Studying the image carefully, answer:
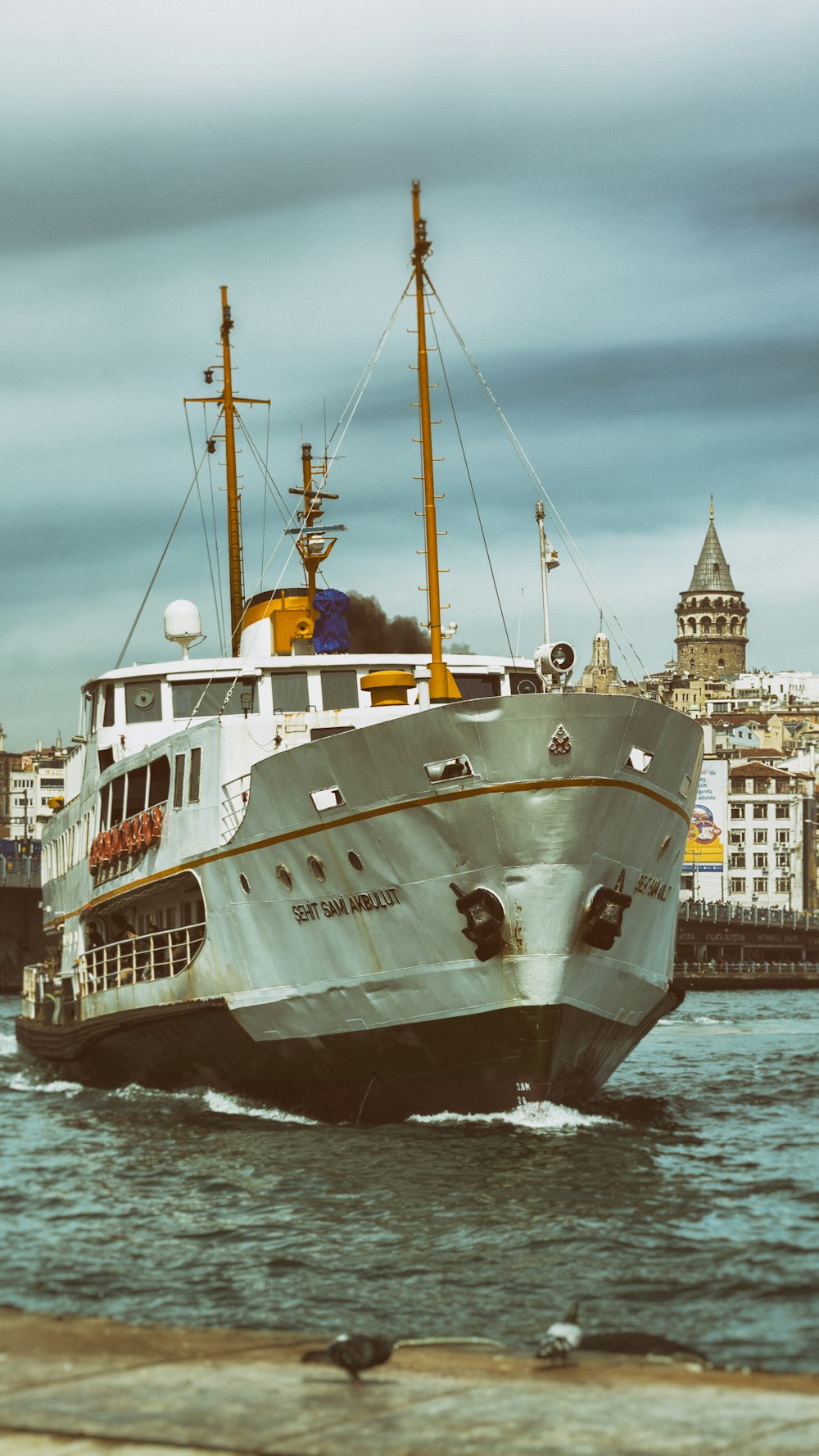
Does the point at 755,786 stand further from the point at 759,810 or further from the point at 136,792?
the point at 136,792

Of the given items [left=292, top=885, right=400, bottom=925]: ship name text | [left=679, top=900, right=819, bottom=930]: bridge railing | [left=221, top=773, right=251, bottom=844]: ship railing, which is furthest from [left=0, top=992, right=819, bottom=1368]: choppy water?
[left=679, top=900, right=819, bottom=930]: bridge railing

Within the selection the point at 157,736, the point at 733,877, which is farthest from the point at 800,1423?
the point at 733,877

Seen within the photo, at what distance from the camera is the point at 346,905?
21.8 m

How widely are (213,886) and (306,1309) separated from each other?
11284 mm

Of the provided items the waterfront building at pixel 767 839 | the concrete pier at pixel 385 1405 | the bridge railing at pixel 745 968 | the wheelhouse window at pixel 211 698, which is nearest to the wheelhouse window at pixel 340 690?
the wheelhouse window at pixel 211 698

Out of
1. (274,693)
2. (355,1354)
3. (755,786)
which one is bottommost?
(355,1354)

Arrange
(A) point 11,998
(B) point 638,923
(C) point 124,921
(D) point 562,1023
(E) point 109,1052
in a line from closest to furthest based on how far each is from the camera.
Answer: (D) point 562,1023
(B) point 638,923
(E) point 109,1052
(C) point 124,921
(A) point 11,998

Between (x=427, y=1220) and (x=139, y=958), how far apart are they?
13169 mm

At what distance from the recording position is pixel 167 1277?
14.6m

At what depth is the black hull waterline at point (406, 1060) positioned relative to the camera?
21.1 m

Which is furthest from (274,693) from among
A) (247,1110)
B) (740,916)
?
(740,916)

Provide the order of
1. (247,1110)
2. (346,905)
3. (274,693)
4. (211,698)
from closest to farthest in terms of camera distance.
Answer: (346,905) < (247,1110) < (274,693) < (211,698)

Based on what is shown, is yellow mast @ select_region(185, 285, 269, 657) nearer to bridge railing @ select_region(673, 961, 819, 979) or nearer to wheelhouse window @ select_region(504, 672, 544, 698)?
wheelhouse window @ select_region(504, 672, 544, 698)

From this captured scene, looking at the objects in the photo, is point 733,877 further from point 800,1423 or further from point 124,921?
point 800,1423
